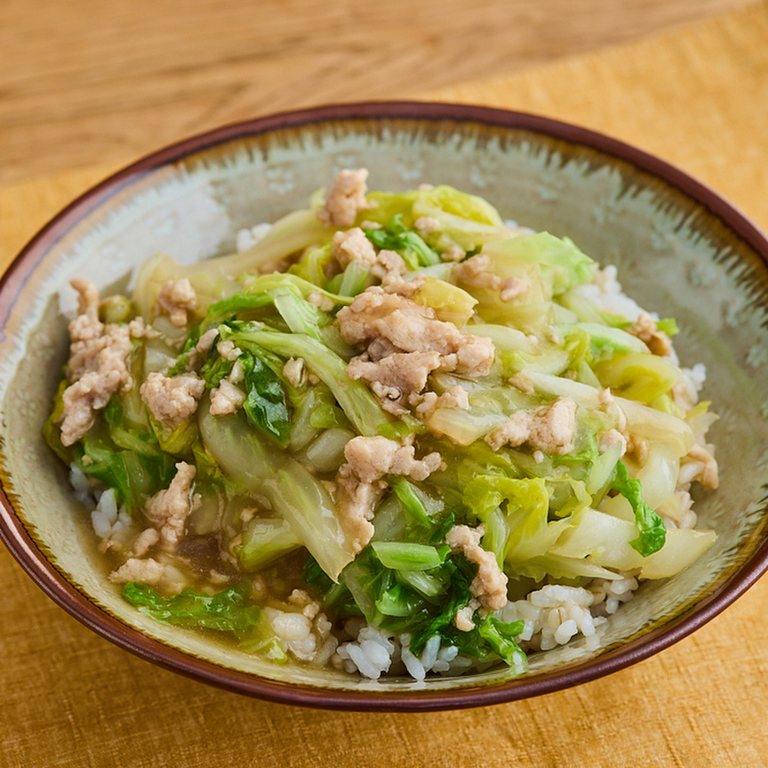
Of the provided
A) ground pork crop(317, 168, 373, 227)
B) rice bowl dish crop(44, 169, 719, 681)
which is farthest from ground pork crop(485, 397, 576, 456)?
ground pork crop(317, 168, 373, 227)

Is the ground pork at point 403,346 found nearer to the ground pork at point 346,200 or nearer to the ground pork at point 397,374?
the ground pork at point 397,374

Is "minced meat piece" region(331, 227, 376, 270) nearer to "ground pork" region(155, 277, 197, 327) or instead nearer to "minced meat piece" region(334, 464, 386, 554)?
"ground pork" region(155, 277, 197, 327)

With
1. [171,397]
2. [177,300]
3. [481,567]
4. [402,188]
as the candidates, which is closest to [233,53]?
[402,188]

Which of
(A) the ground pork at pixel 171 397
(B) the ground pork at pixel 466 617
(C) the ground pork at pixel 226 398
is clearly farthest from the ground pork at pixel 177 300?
(B) the ground pork at pixel 466 617

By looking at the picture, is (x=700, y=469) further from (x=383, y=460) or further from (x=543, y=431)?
(x=383, y=460)

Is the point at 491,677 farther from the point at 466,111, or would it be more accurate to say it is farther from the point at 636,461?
the point at 466,111

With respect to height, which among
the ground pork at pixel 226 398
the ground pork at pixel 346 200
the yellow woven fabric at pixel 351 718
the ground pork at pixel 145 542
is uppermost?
the ground pork at pixel 346 200

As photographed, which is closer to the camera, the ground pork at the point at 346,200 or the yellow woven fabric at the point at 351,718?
the yellow woven fabric at the point at 351,718
